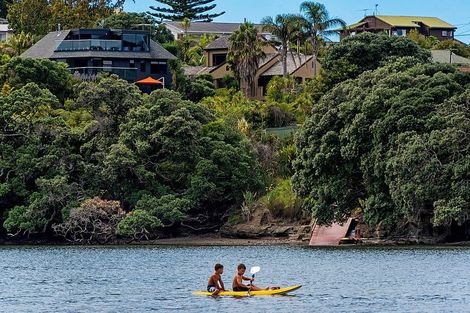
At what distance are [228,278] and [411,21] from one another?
135 m

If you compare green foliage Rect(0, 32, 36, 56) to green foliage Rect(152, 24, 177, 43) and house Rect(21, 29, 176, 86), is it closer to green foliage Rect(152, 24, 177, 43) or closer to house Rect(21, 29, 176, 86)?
house Rect(21, 29, 176, 86)

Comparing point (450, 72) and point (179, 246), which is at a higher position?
point (450, 72)

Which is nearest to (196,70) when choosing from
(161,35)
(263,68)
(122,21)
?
(263,68)

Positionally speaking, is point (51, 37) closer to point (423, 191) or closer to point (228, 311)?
point (423, 191)

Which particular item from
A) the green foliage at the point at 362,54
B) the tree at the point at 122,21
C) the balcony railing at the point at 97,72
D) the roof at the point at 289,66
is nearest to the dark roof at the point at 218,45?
the tree at the point at 122,21

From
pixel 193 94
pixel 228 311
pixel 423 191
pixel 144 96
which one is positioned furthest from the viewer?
pixel 193 94

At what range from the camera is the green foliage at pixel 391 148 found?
242 feet

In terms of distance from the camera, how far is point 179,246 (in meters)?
84.7

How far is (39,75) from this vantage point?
106 m

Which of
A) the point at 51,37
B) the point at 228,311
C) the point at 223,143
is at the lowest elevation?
the point at 228,311

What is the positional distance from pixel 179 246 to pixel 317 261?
1848 centimetres

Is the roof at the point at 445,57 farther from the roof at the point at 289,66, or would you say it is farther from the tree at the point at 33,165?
the tree at the point at 33,165

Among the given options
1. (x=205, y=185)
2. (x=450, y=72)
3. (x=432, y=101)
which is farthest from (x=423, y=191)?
(x=205, y=185)

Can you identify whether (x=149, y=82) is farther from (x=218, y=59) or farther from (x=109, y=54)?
(x=218, y=59)
